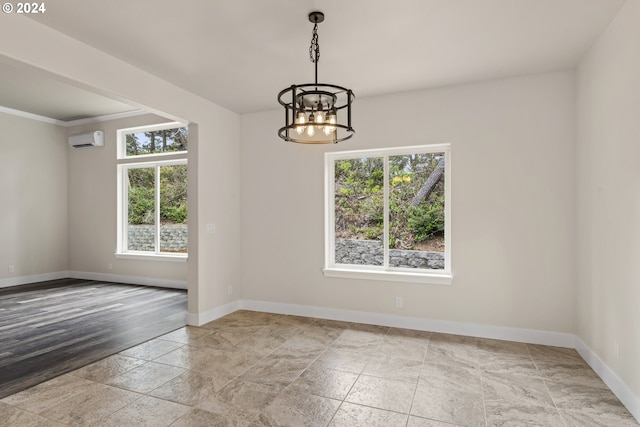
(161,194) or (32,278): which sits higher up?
(161,194)

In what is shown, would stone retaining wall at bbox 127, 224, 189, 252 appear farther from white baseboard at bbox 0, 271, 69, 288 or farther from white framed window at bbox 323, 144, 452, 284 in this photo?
white framed window at bbox 323, 144, 452, 284

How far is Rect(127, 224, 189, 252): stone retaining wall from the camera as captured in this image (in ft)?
20.7

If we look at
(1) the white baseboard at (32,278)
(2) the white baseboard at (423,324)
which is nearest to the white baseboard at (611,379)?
(2) the white baseboard at (423,324)

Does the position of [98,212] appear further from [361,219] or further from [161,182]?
[361,219]

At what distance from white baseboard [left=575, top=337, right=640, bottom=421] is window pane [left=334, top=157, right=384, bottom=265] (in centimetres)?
210

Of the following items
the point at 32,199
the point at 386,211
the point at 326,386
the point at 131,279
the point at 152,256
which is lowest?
the point at 326,386

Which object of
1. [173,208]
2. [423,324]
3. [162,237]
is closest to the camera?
[423,324]

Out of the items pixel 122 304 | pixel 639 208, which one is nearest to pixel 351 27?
pixel 639 208

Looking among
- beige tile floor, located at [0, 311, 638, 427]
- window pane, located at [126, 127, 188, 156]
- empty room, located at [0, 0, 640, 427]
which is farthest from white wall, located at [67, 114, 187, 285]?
beige tile floor, located at [0, 311, 638, 427]

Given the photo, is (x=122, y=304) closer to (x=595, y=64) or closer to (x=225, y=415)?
(x=225, y=415)

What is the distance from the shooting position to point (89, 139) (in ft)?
21.8

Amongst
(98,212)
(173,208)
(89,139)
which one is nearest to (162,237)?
(173,208)

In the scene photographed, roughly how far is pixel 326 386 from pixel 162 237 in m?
4.77

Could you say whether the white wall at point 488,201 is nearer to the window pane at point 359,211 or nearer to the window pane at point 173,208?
the window pane at point 359,211
